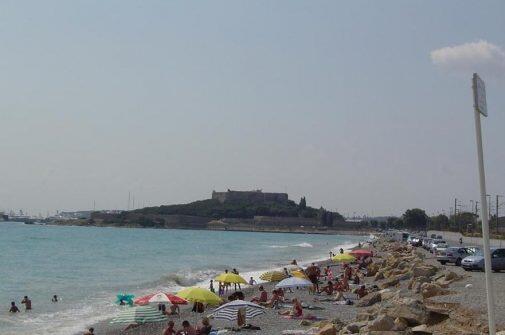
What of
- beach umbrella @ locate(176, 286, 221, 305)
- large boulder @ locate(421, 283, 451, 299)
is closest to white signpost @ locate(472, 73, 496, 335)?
large boulder @ locate(421, 283, 451, 299)

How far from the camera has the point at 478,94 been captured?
625 cm

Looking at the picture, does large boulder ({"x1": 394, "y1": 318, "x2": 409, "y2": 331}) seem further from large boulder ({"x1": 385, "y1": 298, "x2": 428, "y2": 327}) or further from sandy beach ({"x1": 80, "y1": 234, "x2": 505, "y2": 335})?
large boulder ({"x1": 385, "y1": 298, "x2": 428, "y2": 327})

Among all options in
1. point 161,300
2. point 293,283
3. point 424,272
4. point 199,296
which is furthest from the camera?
point 424,272

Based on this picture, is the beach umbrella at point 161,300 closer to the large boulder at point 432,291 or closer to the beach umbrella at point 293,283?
the beach umbrella at point 293,283

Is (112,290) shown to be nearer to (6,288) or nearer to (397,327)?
(6,288)

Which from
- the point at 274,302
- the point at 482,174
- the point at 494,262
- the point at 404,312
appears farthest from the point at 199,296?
the point at 494,262

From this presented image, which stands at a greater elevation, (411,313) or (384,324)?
(411,313)

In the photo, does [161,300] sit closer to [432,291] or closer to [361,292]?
[432,291]

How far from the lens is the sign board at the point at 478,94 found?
244 inches

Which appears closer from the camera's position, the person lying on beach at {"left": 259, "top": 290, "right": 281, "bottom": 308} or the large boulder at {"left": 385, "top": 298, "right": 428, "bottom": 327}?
the large boulder at {"left": 385, "top": 298, "right": 428, "bottom": 327}

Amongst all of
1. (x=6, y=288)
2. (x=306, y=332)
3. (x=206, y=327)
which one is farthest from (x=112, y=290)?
(x=306, y=332)

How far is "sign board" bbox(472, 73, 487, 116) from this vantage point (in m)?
6.21

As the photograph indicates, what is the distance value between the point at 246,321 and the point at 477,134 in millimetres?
14018

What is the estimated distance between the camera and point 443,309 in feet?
45.2
